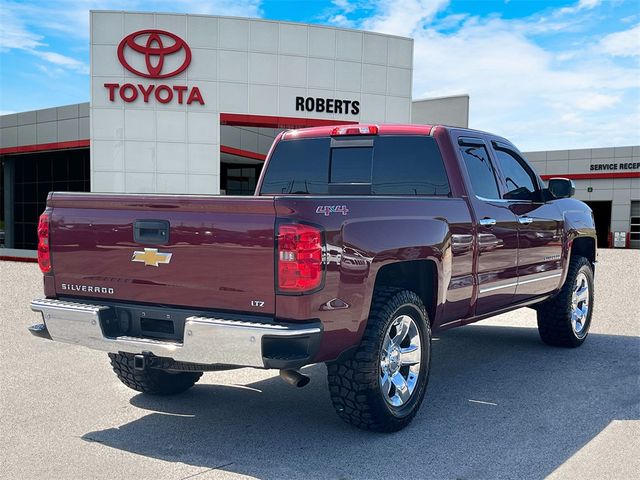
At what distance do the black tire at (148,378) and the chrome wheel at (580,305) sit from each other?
4.41 metres

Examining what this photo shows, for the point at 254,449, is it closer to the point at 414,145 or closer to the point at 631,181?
the point at 414,145

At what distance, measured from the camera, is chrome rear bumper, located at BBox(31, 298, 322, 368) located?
3.70m

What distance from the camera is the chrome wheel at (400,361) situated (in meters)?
4.54

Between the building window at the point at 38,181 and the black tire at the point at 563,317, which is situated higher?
the building window at the point at 38,181

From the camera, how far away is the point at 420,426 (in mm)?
4738

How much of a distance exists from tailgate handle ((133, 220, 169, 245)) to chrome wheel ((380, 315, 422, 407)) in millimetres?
1584

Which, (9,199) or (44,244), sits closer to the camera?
(44,244)

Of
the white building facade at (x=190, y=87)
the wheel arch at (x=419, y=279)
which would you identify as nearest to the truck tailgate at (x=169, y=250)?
the wheel arch at (x=419, y=279)

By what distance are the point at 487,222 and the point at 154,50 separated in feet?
58.3

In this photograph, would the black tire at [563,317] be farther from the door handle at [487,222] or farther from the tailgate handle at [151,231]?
the tailgate handle at [151,231]

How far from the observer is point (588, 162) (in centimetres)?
5181

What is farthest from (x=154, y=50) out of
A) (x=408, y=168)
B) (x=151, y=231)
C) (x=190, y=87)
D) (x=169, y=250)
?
(x=169, y=250)

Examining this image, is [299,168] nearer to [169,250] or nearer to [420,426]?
[169,250]

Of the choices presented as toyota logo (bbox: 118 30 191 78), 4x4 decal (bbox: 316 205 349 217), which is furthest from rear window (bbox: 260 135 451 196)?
toyota logo (bbox: 118 30 191 78)
